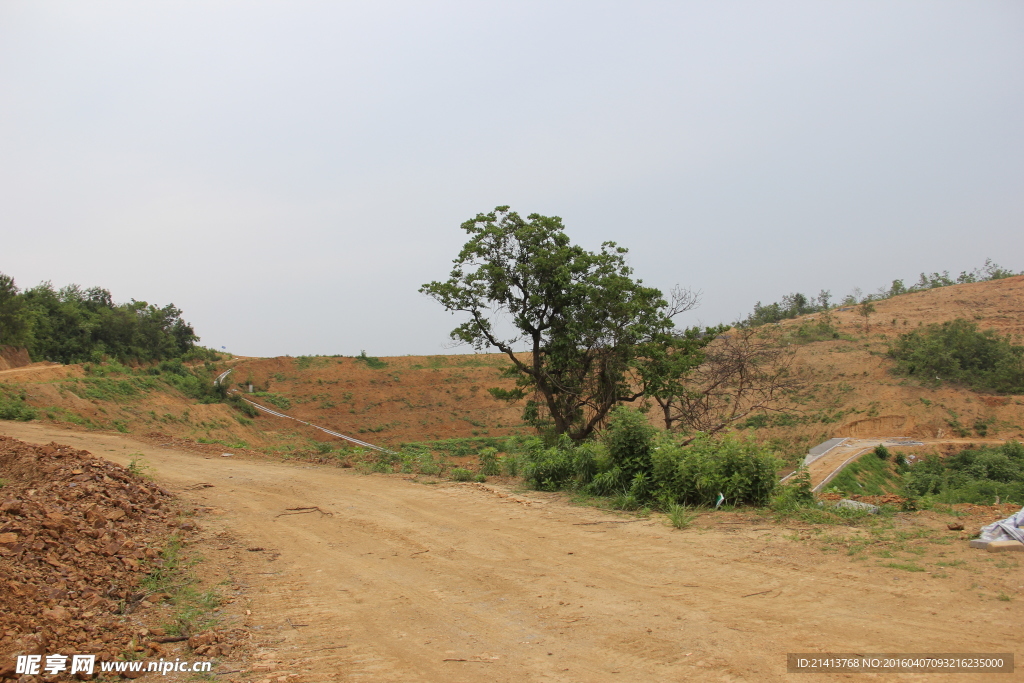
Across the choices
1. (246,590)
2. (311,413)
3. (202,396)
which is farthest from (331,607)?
(311,413)

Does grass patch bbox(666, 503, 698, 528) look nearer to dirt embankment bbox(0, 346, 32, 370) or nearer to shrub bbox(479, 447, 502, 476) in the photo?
shrub bbox(479, 447, 502, 476)

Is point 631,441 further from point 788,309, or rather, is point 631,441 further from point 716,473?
point 788,309

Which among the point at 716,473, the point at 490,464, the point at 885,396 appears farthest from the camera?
the point at 885,396

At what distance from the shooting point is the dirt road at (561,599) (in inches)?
170

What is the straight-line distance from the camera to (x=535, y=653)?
14.9ft

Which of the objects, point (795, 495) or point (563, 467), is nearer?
point (795, 495)

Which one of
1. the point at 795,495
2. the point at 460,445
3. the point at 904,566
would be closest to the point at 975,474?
the point at 795,495

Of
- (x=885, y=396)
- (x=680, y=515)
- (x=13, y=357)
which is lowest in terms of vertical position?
(x=680, y=515)

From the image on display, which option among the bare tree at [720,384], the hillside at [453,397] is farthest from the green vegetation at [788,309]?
the bare tree at [720,384]

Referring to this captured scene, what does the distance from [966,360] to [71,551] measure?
110ft

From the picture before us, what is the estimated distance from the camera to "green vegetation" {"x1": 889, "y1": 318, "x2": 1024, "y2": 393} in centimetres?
2603

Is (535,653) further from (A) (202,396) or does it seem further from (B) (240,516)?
(A) (202,396)

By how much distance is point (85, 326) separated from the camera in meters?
39.2

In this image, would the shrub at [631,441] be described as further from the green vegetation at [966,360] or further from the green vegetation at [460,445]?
the green vegetation at [966,360]
